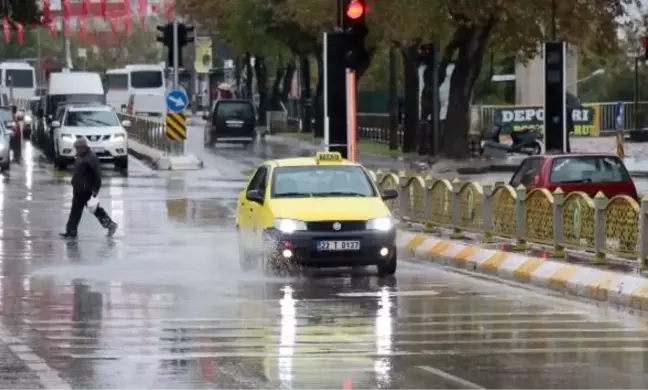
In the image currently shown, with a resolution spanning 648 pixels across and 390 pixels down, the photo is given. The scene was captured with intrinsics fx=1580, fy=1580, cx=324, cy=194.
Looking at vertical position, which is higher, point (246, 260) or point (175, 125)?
point (175, 125)

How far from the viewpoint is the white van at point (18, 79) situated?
320ft

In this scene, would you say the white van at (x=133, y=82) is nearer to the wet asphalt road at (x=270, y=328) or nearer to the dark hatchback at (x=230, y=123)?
the dark hatchback at (x=230, y=123)

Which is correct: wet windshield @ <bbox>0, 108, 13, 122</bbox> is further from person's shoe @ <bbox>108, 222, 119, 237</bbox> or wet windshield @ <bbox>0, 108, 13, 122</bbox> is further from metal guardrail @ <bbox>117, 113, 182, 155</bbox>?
person's shoe @ <bbox>108, 222, 119, 237</bbox>

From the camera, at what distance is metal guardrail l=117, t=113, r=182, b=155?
159 feet

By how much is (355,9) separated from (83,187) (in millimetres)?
5402

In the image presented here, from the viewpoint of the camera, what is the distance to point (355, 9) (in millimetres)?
25891

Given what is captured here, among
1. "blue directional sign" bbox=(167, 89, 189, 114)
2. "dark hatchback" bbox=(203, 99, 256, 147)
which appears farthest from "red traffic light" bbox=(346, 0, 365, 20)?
"dark hatchback" bbox=(203, 99, 256, 147)

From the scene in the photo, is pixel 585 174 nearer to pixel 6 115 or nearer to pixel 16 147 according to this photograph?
pixel 16 147

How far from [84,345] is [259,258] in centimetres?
727

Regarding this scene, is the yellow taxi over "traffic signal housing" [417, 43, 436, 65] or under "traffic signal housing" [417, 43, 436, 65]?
under

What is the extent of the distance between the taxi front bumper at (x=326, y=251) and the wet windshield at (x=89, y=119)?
27790mm

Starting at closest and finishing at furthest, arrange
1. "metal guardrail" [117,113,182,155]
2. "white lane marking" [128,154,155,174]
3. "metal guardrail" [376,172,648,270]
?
"metal guardrail" [376,172,648,270] → "white lane marking" [128,154,155,174] → "metal guardrail" [117,113,182,155]

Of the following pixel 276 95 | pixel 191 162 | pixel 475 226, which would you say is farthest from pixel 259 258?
pixel 276 95

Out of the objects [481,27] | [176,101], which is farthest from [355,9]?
[176,101]
